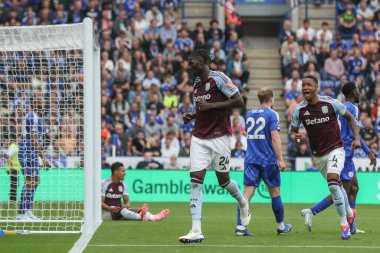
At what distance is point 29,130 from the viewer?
56.7 feet

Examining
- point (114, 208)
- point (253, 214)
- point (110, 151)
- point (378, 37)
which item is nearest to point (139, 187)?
point (110, 151)

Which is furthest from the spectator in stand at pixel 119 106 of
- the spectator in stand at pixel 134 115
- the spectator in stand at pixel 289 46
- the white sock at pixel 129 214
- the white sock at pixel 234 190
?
the white sock at pixel 234 190

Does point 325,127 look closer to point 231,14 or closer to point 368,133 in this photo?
point 368,133

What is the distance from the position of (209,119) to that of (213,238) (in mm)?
1775

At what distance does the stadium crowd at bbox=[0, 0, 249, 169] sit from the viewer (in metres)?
28.0

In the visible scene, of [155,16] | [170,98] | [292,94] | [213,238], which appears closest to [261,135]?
[213,238]

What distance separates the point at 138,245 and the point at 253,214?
7.39 meters

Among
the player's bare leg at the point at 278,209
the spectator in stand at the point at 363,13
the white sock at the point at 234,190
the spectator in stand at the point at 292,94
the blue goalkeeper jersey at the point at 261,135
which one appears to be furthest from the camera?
the spectator in stand at the point at 363,13

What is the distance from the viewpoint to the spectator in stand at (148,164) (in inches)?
1040

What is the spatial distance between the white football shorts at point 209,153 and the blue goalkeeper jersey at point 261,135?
4.36 ft

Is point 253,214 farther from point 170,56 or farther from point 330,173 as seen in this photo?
point 170,56

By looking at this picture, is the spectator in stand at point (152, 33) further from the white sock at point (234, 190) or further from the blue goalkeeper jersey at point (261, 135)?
the white sock at point (234, 190)

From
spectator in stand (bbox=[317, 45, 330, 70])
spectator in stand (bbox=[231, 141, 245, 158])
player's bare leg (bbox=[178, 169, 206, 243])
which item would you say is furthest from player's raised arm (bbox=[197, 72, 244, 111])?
spectator in stand (bbox=[317, 45, 330, 70])

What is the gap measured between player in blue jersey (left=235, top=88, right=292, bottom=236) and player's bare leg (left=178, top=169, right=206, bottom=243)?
1612 mm
